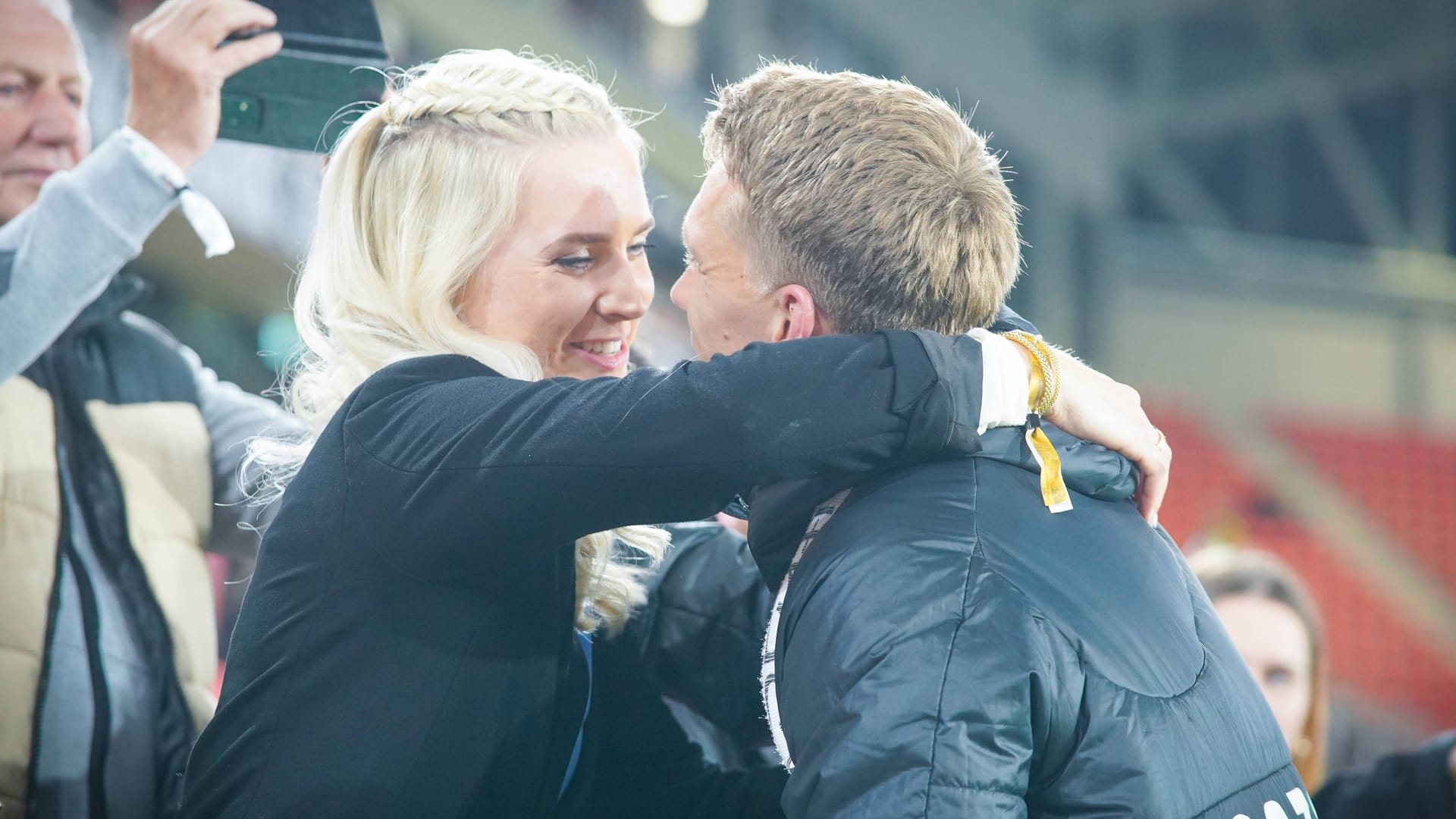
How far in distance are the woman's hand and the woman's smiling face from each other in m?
0.54

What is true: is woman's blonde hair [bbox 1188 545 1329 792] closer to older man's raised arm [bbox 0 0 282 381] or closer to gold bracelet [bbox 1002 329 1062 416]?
gold bracelet [bbox 1002 329 1062 416]

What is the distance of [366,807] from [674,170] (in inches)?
253

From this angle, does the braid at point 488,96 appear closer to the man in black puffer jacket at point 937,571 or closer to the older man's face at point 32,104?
the man in black puffer jacket at point 937,571

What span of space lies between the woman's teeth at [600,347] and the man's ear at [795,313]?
0.37 m

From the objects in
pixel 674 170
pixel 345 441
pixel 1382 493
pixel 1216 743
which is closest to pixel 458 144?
pixel 345 441

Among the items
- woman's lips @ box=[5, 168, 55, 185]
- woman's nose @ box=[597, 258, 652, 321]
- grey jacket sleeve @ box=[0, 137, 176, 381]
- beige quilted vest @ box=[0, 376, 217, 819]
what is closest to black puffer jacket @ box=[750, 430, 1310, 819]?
woman's nose @ box=[597, 258, 652, 321]

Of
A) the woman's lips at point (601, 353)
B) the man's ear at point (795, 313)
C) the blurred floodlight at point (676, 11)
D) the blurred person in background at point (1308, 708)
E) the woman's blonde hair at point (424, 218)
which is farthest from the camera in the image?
the blurred floodlight at point (676, 11)

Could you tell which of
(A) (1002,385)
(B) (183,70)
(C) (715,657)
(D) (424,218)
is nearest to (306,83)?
(B) (183,70)

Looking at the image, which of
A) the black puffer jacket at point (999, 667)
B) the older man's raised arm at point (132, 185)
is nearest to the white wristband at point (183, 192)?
the older man's raised arm at point (132, 185)

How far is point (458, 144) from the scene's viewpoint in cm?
149

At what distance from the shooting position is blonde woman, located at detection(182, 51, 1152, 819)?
3.75 feet

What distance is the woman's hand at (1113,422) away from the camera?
1.24 metres

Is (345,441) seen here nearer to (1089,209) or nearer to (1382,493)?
(1089,209)

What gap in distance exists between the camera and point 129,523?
6.57 feet
